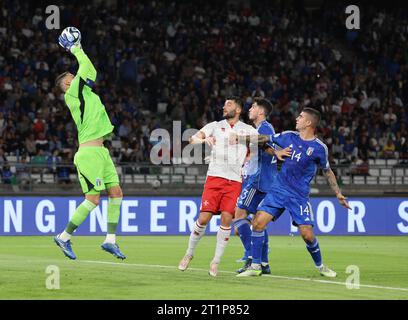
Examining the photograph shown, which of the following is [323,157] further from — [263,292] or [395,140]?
[395,140]

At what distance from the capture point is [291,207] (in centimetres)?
1363

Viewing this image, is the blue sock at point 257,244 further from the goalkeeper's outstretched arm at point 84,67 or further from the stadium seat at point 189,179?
the stadium seat at point 189,179

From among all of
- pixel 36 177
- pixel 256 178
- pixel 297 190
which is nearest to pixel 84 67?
pixel 256 178

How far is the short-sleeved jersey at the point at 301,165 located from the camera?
13711 mm

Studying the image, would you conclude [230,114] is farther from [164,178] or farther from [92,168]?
[164,178]

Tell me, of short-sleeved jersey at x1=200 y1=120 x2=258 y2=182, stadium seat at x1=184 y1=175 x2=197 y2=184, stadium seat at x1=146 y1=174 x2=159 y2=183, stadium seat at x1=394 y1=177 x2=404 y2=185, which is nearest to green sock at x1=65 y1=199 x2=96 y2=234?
short-sleeved jersey at x1=200 y1=120 x2=258 y2=182

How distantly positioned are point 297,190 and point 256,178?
1.16 meters

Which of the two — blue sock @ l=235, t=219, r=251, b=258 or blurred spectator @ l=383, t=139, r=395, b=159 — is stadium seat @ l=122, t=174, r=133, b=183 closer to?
blurred spectator @ l=383, t=139, r=395, b=159

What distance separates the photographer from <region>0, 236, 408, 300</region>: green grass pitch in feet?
37.2

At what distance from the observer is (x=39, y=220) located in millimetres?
25234

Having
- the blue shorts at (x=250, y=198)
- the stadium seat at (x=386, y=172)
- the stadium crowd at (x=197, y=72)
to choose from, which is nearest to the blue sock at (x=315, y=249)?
the blue shorts at (x=250, y=198)

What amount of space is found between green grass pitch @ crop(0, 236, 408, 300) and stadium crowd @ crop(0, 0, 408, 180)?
754 cm

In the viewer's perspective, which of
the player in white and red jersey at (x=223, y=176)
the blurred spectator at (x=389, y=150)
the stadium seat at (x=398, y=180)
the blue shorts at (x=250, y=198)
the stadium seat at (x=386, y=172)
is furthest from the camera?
the blurred spectator at (x=389, y=150)

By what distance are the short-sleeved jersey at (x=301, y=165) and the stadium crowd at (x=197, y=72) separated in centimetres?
1366
